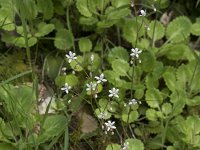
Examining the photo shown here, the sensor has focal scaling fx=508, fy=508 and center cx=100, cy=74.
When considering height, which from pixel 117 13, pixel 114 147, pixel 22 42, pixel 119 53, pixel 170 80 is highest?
pixel 117 13

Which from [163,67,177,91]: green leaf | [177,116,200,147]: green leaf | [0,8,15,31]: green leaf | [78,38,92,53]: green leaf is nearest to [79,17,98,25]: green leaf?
[78,38,92,53]: green leaf

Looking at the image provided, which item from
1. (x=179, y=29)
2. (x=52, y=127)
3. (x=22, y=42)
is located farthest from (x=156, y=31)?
(x=52, y=127)

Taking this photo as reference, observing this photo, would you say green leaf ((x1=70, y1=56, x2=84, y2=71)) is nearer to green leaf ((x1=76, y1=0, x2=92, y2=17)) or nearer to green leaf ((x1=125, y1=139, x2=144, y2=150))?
green leaf ((x1=76, y1=0, x2=92, y2=17))

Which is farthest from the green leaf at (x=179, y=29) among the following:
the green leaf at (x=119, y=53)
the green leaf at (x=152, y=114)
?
the green leaf at (x=152, y=114)

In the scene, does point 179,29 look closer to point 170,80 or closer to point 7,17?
point 170,80

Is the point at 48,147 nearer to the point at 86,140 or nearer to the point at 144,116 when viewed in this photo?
the point at 86,140

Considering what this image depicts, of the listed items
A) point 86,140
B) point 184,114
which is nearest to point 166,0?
point 184,114
